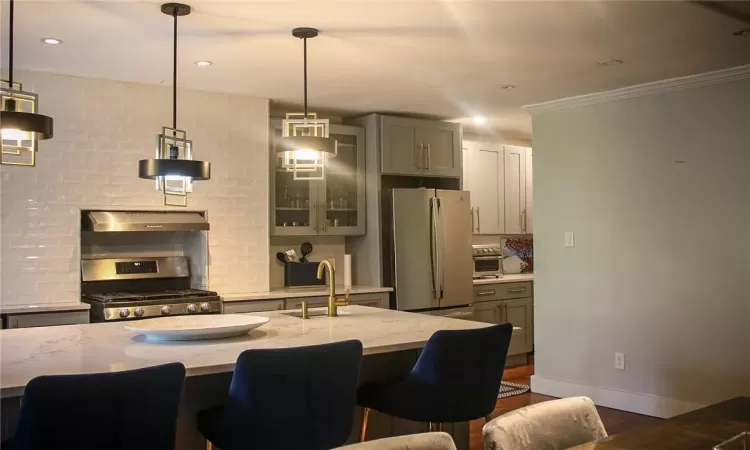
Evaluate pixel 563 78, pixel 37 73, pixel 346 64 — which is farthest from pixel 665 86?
pixel 37 73

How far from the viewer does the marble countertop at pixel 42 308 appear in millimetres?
3984

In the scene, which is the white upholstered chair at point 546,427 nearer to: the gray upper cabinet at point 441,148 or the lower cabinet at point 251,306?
the lower cabinet at point 251,306

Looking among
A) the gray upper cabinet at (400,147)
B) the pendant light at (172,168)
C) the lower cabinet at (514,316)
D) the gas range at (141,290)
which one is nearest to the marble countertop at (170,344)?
the pendant light at (172,168)

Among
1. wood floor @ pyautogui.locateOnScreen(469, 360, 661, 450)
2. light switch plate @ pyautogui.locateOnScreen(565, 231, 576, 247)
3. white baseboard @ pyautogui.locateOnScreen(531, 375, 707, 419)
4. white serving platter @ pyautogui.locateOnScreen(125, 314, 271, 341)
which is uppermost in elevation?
light switch plate @ pyautogui.locateOnScreen(565, 231, 576, 247)

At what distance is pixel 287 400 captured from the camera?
85.6 inches

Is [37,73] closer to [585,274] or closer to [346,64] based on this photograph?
[346,64]

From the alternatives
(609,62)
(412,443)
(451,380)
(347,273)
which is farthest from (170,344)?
(609,62)

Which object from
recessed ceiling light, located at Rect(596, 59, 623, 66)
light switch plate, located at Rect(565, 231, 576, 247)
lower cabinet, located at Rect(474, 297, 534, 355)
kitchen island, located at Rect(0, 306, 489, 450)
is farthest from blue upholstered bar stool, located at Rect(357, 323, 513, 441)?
lower cabinet, located at Rect(474, 297, 534, 355)

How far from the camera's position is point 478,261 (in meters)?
6.90

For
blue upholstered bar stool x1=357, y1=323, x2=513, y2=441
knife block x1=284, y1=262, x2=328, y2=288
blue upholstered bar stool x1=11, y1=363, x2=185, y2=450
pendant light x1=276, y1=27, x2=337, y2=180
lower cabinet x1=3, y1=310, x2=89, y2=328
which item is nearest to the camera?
blue upholstered bar stool x1=11, y1=363, x2=185, y2=450

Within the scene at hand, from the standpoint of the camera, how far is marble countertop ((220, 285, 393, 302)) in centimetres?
484

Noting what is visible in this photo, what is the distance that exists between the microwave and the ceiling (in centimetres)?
220

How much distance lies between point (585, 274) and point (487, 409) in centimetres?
275

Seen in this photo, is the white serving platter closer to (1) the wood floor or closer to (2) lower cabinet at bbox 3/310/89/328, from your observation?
(2) lower cabinet at bbox 3/310/89/328
